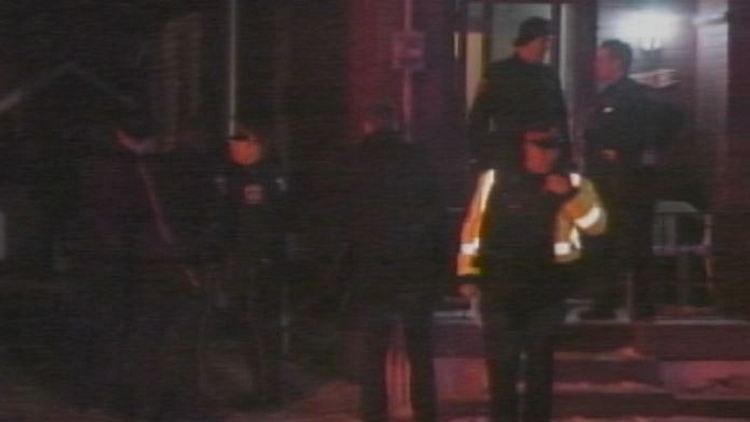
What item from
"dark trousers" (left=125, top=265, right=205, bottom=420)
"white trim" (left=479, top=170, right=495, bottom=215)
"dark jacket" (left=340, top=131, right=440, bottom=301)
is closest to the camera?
"white trim" (left=479, top=170, right=495, bottom=215)

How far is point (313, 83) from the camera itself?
13.6 m

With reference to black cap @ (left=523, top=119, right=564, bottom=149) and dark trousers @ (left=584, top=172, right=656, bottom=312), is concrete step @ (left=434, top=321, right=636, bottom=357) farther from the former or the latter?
black cap @ (left=523, top=119, right=564, bottom=149)

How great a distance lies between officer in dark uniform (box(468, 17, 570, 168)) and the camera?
10844 mm

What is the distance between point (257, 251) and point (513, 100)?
6.06 ft

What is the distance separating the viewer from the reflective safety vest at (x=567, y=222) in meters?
9.22

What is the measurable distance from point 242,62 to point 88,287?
154 inches

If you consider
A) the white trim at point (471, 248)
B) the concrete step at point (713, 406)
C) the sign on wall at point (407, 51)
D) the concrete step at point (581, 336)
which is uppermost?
the sign on wall at point (407, 51)

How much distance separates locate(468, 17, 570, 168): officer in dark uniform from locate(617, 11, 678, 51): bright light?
2.52m

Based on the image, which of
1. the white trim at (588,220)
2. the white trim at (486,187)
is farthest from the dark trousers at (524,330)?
the white trim at (486,187)

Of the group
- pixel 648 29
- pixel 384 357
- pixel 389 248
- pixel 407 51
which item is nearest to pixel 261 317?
pixel 384 357

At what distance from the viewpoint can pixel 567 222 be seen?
923 cm

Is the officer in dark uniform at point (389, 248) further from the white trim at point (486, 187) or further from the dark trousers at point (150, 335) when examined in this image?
the dark trousers at point (150, 335)

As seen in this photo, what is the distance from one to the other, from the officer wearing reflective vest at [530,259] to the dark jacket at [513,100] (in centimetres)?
160

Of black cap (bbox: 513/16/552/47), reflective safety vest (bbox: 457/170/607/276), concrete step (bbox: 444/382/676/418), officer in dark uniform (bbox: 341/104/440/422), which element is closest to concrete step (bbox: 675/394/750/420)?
concrete step (bbox: 444/382/676/418)
